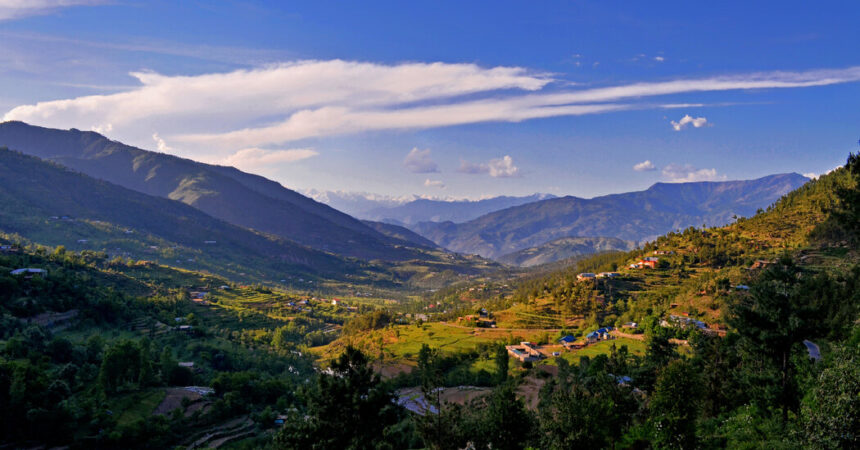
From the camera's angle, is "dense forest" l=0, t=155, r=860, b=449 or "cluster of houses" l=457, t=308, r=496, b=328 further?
"cluster of houses" l=457, t=308, r=496, b=328

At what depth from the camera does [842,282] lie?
75.0 m

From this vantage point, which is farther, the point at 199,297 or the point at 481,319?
the point at 199,297

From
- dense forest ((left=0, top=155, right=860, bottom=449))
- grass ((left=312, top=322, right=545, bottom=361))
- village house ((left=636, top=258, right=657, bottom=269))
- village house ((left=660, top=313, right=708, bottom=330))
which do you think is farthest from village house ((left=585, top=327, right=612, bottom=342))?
village house ((left=636, top=258, right=657, bottom=269))

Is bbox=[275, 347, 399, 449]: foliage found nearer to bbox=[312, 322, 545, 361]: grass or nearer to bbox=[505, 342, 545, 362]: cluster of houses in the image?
bbox=[505, 342, 545, 362]: cluster of houses

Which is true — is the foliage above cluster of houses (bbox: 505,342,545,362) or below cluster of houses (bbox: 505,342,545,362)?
above

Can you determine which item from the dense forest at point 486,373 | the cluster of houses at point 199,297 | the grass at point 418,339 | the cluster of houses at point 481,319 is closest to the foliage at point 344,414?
the dense forest at point 486,373

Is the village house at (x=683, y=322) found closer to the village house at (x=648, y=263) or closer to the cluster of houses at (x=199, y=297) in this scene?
the village house at (x=648, y=263)

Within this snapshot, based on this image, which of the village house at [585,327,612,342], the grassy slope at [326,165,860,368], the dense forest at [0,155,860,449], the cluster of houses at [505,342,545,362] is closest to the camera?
the dense forest at [0,155,860,449]

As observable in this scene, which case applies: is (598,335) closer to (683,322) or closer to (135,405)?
(683,322)

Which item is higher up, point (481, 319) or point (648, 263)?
point (648, 263)

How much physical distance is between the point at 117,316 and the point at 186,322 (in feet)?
54.8

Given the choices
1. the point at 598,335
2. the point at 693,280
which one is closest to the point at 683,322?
the point at 598,335

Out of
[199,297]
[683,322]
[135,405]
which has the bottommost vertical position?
[199,297]

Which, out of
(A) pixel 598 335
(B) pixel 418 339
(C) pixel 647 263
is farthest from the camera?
(C) pixel 647 263
